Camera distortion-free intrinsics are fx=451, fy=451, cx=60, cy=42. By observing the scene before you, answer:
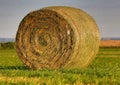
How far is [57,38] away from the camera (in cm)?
1845

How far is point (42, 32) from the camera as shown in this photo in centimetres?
1894

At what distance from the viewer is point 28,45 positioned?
19.0 m

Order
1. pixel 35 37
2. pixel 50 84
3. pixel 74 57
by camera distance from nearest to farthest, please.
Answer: pixel 50 84 → pixel 74 57 → pixel 35 37

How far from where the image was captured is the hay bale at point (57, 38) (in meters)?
17.9

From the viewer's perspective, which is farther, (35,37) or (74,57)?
(35,37)

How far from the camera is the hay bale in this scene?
17891mm

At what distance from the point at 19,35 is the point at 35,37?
2.28 feet

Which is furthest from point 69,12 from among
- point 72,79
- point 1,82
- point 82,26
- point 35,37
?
point 1,82

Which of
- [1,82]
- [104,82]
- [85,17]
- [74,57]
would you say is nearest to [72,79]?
[104,82]

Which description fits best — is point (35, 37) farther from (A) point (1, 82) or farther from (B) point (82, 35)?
(A) point (1, 82)

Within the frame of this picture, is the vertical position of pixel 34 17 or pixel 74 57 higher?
pixel 34 17

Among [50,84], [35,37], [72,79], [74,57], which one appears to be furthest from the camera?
[35,37]

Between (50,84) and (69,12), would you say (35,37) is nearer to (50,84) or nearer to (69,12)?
(69,12)

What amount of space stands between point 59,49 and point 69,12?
5.08ft
